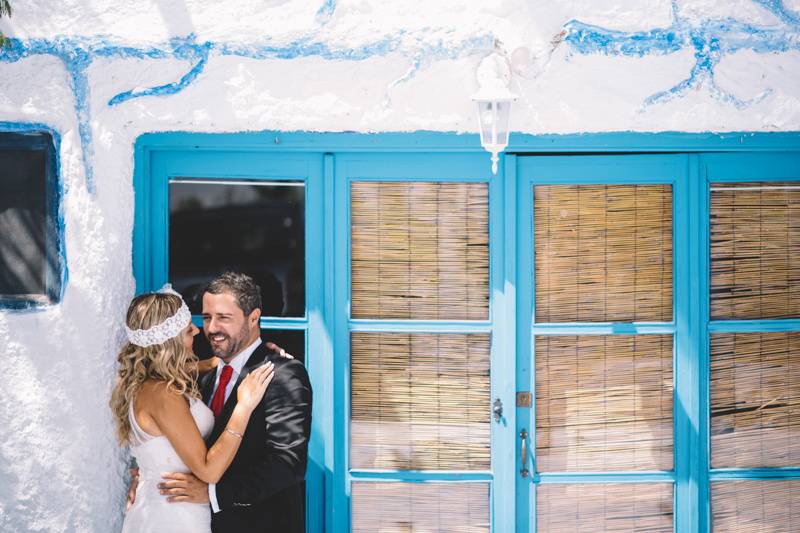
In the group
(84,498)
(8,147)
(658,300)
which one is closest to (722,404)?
(658,300)

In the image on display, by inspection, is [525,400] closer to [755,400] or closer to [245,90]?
[755,400]

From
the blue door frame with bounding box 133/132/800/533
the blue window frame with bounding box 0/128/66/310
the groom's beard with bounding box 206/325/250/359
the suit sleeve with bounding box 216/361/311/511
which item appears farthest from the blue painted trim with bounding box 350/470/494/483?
the blue window frame with bounding box 0/128/66/310

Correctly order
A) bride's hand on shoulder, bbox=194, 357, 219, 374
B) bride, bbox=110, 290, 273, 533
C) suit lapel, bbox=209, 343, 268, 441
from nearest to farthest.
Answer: bride, bbox=110, 290, 273, 533 < suit lapel, bbox=209, 343, 268, 441 < bride's hand on shoulder, bbox=194, 357, 219, 374

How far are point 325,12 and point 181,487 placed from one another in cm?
205

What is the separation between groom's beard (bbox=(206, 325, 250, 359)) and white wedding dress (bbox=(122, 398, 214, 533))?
0.25 metres

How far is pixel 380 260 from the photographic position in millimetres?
3486

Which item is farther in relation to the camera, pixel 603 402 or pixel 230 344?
pixel 603 402

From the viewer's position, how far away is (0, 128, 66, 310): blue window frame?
318cm

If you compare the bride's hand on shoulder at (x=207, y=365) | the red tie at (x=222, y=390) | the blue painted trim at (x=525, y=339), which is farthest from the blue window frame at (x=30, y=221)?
the blue painted trim at (x=525, y=339)

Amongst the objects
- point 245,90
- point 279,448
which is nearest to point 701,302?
point 279,448

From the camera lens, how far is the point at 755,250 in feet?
11.5

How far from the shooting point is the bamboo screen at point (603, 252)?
347 centimetres

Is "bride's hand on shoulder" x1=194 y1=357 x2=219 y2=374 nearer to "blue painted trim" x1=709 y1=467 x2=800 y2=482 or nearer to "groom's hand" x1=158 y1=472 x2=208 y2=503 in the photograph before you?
"groom's hand" x1=158 y1=472 x2=208 y2=503

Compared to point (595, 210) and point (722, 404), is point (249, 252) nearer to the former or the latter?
point (595, 210)
